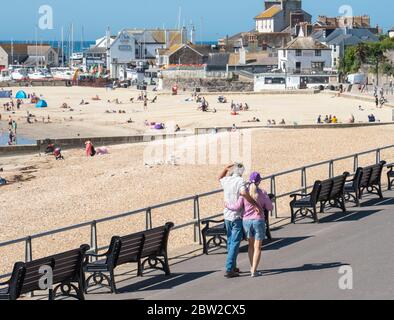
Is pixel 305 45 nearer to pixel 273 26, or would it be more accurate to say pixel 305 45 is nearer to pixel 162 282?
pixel 273 26

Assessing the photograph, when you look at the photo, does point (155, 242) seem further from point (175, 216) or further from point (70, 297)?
point (175, 216)

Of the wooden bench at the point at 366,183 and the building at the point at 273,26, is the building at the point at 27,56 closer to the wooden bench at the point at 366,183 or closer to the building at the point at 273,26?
the building at the point at 273,26

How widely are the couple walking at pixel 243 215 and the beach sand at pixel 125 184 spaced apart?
2397 millimetres

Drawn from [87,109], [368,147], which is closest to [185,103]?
[87,109]

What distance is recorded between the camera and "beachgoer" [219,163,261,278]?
9.41 metres

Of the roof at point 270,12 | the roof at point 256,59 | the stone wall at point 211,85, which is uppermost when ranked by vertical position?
the roof at point 270,12

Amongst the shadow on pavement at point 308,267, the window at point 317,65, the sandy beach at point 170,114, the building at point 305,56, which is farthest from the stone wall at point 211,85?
the shadow on pavement at point 308,267

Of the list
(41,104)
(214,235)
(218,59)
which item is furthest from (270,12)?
(214,235)

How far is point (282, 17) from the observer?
363 feet

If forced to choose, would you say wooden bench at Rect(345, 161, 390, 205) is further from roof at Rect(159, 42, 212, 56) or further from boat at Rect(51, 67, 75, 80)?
boat at Rect(51, 67, 75, 80)

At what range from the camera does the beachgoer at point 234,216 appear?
9414mm

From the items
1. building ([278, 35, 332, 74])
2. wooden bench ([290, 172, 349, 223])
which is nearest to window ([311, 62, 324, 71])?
building ([278, 35, 332, 74])

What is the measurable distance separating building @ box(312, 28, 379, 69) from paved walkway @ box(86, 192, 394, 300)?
70.8 meters

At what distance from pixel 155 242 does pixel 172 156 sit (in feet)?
46.8
